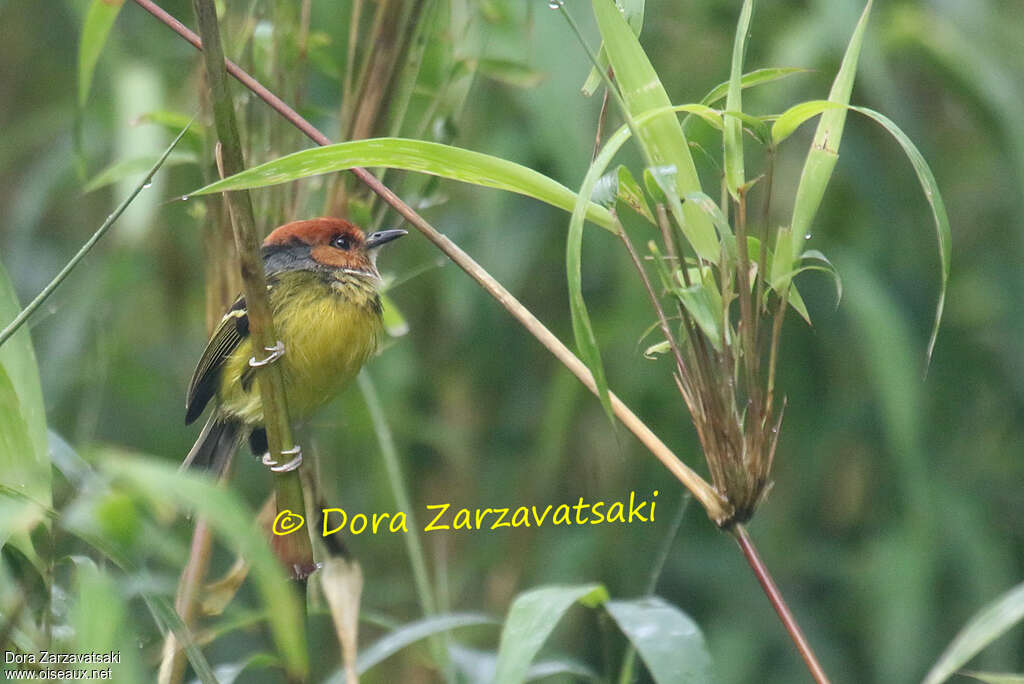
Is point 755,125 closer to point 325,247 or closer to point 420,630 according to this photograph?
point 420,630

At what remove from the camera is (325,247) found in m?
2.56

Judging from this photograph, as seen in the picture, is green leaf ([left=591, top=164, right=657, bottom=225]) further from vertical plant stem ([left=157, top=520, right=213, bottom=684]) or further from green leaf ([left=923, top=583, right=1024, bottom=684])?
vertical plant stem ([left=157, top=520, right=213, bottom=684])

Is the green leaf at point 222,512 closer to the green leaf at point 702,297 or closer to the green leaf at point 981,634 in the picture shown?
the green leaf at point 702,297

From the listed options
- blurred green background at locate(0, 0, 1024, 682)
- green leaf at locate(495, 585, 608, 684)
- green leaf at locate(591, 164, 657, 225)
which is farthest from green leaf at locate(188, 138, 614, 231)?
blurred green background at locate(0, 0, 1024, 682)

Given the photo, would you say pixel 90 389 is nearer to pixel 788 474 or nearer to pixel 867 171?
pixel 788 474

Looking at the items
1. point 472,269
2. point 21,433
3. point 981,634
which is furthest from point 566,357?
point 21,433

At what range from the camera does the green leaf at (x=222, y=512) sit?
986 millimetres

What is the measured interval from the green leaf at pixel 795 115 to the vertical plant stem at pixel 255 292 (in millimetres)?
649

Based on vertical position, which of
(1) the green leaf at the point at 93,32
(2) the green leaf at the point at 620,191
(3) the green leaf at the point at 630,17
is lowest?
(2) the green leaf at the point at 620,191

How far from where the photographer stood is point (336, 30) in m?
3.16

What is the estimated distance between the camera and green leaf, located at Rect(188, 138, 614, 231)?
142 centimetres

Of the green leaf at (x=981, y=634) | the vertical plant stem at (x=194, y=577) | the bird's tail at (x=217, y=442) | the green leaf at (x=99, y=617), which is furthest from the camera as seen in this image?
the bird's tail at (x=217, y=442)

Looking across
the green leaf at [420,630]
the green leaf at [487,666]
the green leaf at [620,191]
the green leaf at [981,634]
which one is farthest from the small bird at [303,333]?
the green leaf at [981,634]

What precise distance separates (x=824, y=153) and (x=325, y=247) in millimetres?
1309
